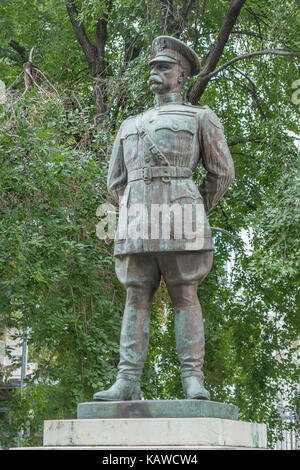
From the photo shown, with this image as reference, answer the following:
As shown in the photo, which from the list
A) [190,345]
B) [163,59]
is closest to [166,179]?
[163,59]

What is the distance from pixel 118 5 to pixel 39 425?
6852 mm

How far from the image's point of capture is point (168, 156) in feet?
19.4

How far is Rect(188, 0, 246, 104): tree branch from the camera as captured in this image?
13438 millimetres

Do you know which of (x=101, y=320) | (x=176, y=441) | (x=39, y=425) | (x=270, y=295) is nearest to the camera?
(x=176, y=441)

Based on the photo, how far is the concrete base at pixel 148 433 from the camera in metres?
5.00

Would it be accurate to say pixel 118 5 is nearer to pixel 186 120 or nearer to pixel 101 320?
pixel 101 320

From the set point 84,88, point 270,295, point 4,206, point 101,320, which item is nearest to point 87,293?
point 101,320

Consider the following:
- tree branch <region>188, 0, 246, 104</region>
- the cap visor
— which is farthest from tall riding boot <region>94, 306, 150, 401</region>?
tree branch <region>188, 0, 246, 104</region>

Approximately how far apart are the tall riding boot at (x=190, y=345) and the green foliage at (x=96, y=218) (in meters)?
4.20

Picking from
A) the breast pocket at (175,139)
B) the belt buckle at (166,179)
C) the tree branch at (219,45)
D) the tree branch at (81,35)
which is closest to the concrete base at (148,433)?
the belt buckle at (166,179)

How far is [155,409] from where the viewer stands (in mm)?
5293

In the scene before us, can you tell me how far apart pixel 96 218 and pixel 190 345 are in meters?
6.05

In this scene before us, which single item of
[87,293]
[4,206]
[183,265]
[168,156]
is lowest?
[183,265]

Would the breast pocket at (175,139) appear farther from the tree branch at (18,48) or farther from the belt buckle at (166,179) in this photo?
the tree branch at (18,48)
